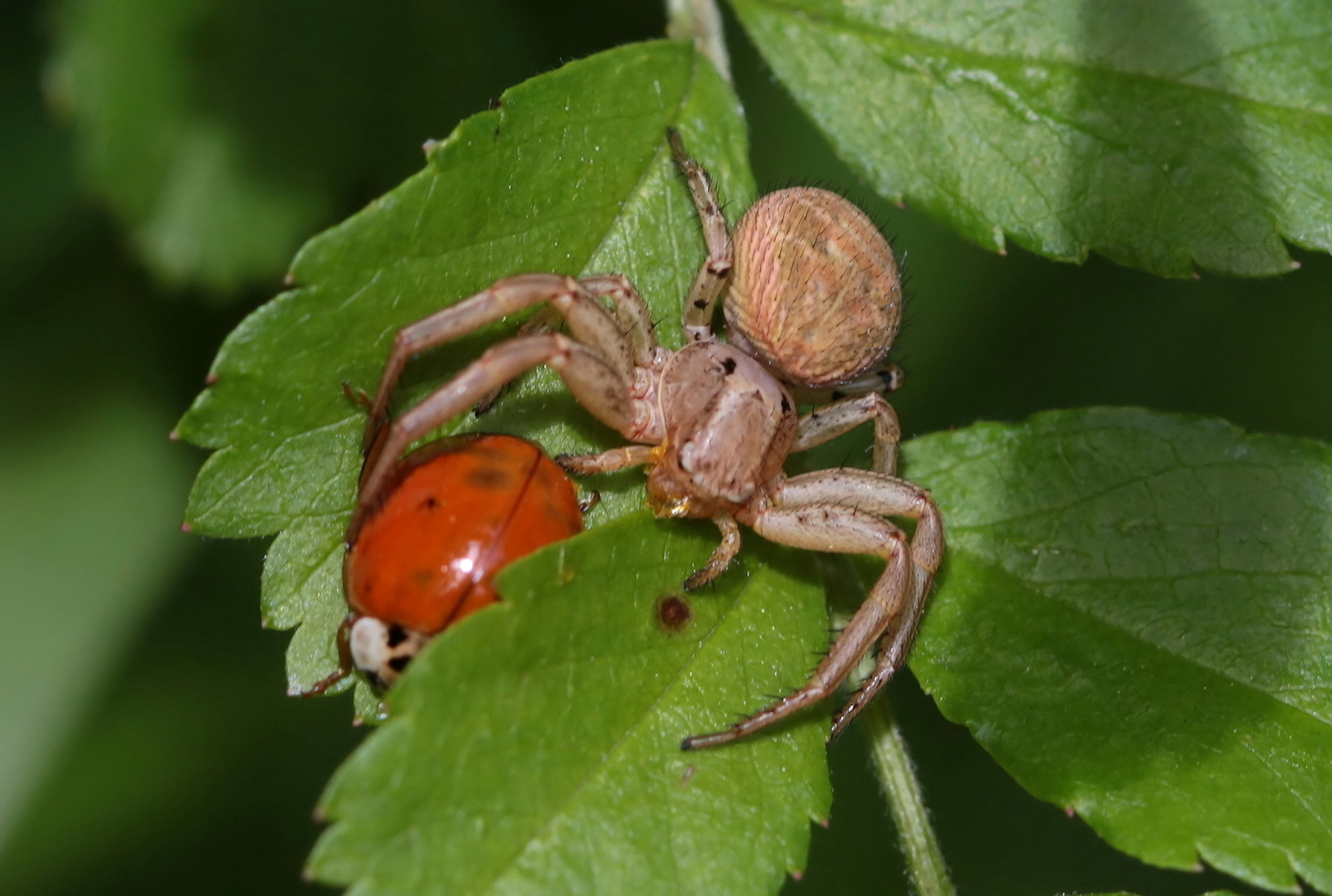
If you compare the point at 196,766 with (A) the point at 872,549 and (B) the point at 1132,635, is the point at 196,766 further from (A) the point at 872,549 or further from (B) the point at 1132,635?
(B) the point at 1132,635

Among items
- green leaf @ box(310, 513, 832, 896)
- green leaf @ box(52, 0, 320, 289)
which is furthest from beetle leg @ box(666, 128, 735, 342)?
green leaf @ box(52, 0, 320, 289)

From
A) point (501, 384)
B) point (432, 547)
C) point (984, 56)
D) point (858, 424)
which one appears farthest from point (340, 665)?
point (984, 56)

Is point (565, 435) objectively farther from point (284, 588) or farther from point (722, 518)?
point (284, 588)

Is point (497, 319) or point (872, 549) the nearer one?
point (497, 319)

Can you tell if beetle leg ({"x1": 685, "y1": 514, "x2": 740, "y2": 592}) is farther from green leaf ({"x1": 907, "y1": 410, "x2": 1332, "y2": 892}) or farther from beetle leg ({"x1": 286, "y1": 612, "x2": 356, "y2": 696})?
beetle leg ({"x1": 286, "y1": 612, "x2": 356, "y2": 696})

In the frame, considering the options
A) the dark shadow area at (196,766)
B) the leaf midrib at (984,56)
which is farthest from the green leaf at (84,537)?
the leaf midrib at (984,56)

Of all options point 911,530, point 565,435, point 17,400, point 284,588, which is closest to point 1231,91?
point 911,530
